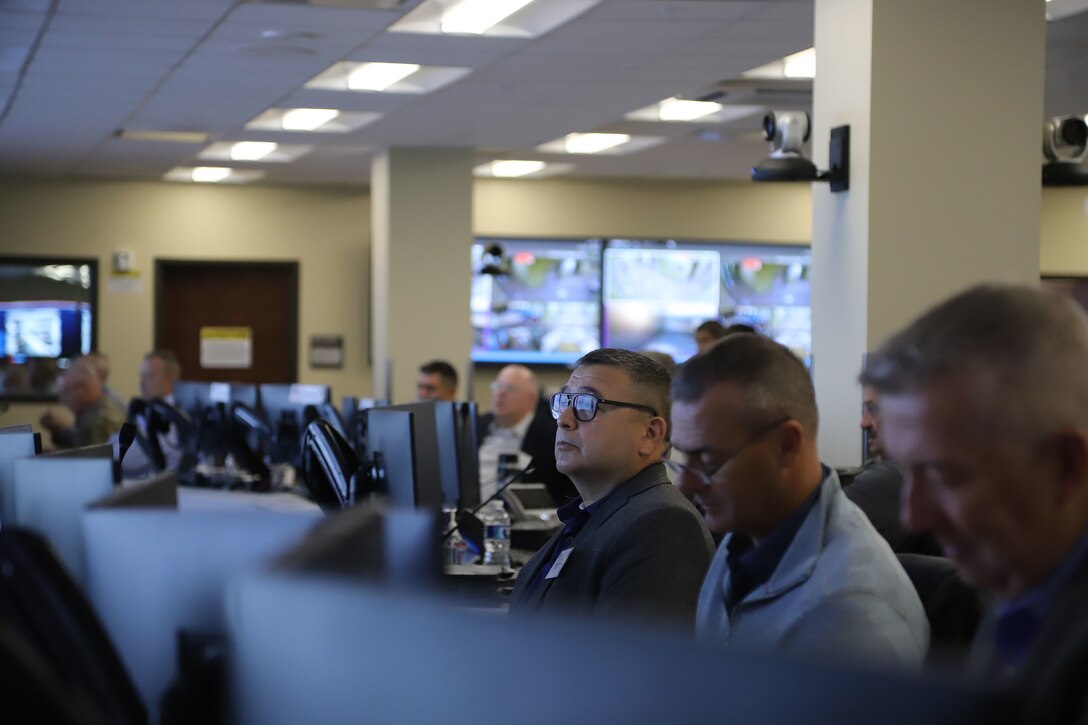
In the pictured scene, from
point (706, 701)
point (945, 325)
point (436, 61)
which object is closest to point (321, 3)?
point (436, 61)

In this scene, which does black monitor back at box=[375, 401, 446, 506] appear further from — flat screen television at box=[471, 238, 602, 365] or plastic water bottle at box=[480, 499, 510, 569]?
flat screen television at box=[471, 238, 602, 365]

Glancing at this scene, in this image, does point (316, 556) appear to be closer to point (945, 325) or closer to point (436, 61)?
point (945, 325)

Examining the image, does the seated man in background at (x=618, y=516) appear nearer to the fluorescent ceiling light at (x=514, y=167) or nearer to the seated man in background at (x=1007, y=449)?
the seated man in background at (x=1007, y=449)

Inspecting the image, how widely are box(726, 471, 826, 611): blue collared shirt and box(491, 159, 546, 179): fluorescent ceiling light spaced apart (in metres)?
9.40

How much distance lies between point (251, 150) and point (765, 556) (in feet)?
30.1

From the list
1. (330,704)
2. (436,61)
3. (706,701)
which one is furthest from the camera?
(436,61)

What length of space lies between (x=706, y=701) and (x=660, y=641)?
0.04 meters

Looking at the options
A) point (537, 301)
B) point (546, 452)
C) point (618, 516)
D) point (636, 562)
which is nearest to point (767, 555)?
point (636, 562)

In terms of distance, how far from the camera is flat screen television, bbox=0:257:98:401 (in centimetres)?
1149

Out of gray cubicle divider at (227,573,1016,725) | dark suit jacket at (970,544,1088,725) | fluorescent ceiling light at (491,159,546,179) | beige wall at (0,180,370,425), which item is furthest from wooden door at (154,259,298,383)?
dark suit jacket at (970,544,1088,725)

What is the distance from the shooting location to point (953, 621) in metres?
1.95

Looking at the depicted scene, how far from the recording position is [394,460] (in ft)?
12.7

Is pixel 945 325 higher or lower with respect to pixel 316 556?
higher

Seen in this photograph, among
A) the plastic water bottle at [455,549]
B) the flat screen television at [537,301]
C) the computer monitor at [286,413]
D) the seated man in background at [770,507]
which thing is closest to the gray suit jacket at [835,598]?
the seated man in background at [770,507]
